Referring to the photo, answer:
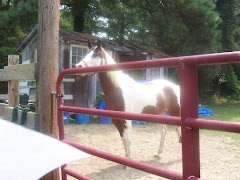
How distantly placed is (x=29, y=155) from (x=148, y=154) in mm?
4144

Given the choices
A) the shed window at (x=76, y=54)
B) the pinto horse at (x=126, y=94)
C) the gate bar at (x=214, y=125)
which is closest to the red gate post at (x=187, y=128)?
the gate bar at (x=214, y=125)

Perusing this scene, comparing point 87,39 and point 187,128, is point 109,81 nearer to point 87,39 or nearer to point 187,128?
point 187,128

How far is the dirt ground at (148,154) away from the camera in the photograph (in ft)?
11.2

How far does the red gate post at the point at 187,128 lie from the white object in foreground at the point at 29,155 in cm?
62

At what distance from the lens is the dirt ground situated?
3.41m

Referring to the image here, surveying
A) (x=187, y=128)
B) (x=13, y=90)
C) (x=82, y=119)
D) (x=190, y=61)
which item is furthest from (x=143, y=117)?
(x=82, y=119)

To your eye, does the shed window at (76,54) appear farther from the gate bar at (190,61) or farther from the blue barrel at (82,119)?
the gate bar at (190,61)

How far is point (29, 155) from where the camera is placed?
57cm

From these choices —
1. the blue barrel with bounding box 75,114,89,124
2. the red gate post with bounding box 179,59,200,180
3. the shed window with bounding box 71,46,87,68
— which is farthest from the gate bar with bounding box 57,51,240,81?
the shed window with bounding box 71,46,87,68

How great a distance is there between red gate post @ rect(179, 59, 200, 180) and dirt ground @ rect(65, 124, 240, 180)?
2.40 m

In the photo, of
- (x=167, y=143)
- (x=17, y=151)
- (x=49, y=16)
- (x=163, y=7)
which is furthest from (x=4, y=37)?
(x=17, y=151)

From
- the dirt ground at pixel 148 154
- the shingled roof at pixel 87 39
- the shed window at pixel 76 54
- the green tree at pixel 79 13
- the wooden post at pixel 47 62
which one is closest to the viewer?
the wooden post at pixel 47 62

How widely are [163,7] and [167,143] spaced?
9057mm

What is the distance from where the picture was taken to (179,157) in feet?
14.0
